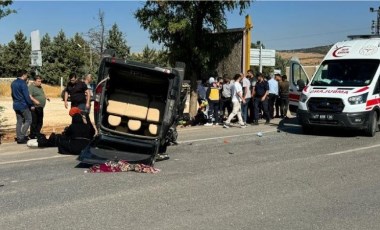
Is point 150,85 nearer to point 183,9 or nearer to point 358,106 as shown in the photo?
point 358,106

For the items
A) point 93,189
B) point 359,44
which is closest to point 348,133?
point 359,44

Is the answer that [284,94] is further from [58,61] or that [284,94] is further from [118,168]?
[58,61]

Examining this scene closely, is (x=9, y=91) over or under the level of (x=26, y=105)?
under

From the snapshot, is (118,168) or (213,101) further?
(213,101)

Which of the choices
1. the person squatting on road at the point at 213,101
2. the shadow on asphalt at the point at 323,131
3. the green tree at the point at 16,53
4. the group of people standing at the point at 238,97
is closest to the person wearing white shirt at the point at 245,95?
the group of people standing at the point at 238,97

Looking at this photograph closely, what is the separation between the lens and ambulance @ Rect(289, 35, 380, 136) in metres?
12.5

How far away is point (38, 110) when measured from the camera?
12.4 meters

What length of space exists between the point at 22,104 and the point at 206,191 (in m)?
6.59

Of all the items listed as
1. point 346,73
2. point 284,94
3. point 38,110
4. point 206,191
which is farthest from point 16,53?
point 206,191

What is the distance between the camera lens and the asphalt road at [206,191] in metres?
5.52

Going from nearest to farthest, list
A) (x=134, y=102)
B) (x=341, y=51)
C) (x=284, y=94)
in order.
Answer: (x=134, y=102)
(x=341, y=51)
(x=284, y=94)

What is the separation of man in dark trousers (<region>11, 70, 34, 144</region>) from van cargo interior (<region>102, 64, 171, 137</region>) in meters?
2.77

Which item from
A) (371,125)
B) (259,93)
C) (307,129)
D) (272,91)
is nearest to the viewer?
(371,125)

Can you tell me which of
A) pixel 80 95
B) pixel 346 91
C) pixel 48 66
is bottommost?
pixel 80 95
